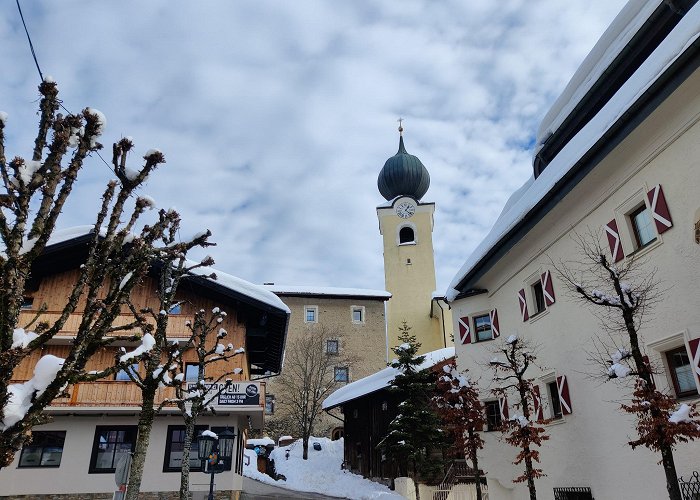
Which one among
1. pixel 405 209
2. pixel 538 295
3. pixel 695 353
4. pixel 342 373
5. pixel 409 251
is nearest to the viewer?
pixel 695 353

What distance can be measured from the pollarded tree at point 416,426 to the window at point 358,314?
1083 inches

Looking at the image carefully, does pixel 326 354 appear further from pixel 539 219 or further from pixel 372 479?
pixel 539 219

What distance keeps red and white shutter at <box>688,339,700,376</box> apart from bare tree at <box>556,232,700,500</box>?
62cm

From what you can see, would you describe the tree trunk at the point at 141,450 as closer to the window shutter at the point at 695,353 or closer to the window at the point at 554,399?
the window at the point at 554,399

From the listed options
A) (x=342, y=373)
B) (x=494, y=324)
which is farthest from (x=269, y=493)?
(x=342, y=373)

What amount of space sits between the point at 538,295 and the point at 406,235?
39216 mm

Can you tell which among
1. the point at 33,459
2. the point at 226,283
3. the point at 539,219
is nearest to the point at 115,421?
the point at 33,459

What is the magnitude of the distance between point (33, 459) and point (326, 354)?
29734 mm

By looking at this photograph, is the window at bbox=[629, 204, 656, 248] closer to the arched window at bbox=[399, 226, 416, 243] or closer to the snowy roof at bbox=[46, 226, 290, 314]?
the snowy roof at bbox=[46, 226, 290, 314]

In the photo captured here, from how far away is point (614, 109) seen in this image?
10.6m

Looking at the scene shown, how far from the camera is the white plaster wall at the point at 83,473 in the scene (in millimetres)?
18953

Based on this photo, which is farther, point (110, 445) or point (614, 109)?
point (110, 445)

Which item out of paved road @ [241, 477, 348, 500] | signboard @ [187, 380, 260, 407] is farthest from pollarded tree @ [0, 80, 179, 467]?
paved road @ [241, 477, 348, 500]

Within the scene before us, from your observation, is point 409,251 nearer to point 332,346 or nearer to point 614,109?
point 332,346
